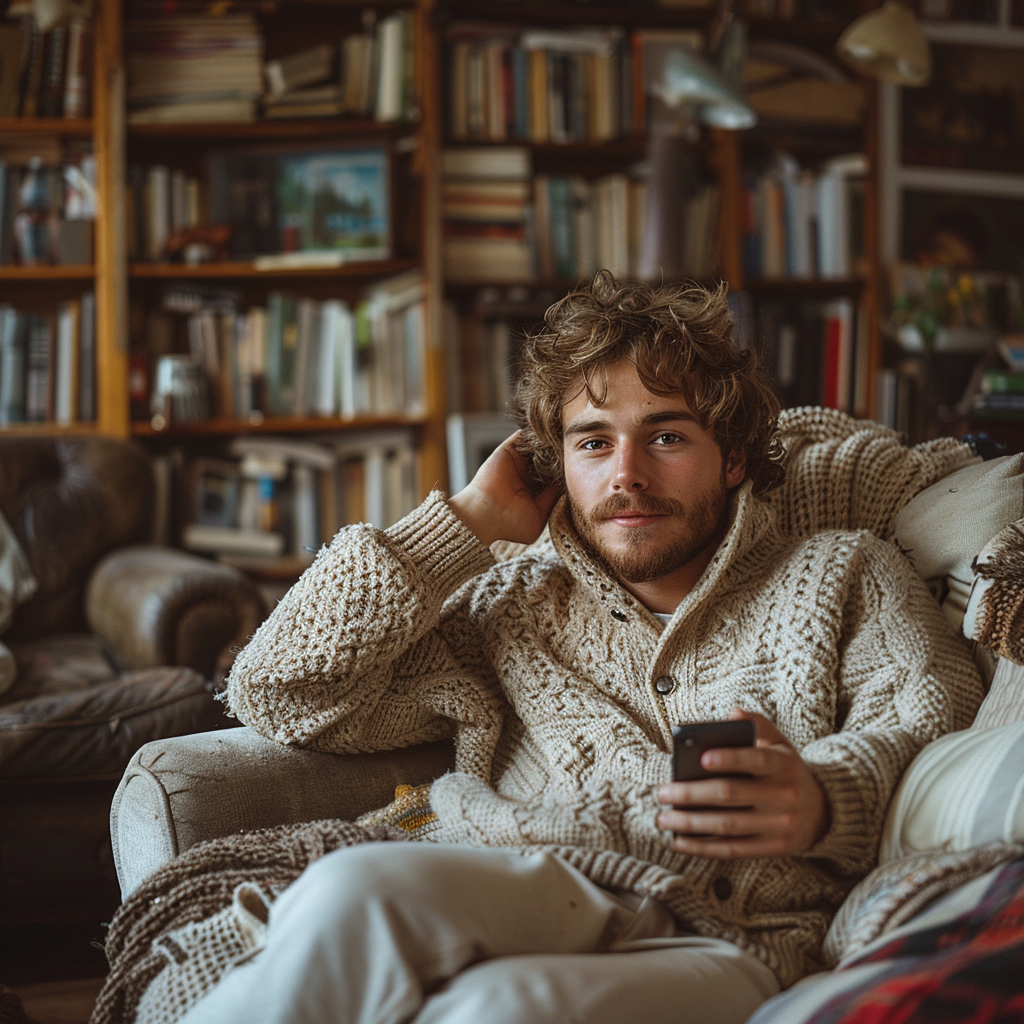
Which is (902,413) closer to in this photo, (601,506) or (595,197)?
(595,197)

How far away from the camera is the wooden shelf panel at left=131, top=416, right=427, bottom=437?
10.0 ft

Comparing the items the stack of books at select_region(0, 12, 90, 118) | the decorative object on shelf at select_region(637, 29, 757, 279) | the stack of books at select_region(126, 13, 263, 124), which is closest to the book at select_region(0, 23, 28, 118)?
the stack of books at select_region(0, 12, 90, 118)

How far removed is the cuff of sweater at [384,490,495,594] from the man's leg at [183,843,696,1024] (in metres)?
0.47

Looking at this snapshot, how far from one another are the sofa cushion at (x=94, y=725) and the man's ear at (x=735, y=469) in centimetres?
90

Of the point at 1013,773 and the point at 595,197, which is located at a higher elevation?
the point at 595,197

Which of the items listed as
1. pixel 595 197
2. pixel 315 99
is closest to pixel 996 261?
pixel 595 197

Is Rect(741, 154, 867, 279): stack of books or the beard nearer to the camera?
the beard

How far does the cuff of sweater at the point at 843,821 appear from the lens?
1.04 m

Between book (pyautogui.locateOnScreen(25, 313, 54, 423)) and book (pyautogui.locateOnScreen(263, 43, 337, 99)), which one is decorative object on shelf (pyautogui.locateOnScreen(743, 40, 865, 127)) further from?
book (pyautogui.locateOnScreen(25, 313, 54, 423))

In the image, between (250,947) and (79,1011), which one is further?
(79,1011)

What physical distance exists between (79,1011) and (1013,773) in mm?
1352

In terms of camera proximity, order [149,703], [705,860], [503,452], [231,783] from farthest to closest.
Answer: [149,703] < [503,452] < [231,783] < [705,860]

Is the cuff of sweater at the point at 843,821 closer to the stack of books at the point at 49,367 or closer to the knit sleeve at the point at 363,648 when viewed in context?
the knit sleeve at the point at 363,648

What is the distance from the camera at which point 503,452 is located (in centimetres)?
149
